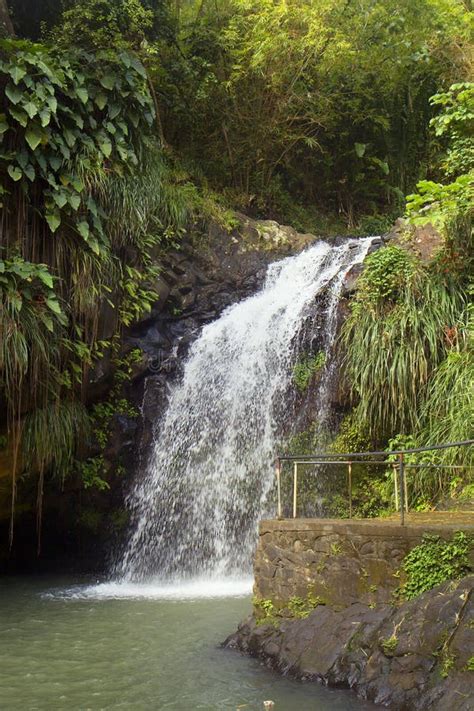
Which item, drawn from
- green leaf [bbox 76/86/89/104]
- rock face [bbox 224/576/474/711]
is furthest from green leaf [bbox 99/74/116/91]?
rock face [bbox 224/576/474/711]

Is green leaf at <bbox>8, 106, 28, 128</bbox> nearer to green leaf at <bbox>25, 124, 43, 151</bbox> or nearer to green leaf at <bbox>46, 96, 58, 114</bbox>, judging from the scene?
green leaf at <bbox>25, 124, 43, 151</bbox>

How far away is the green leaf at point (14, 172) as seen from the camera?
9133 mm

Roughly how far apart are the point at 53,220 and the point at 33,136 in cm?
118

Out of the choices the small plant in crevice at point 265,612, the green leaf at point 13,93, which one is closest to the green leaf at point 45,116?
the green leaf at point 13,93

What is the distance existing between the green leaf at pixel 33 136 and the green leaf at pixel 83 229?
116 centimetres

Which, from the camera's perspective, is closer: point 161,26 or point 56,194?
point 56,194

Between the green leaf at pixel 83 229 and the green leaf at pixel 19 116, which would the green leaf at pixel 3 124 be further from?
the green leaf at pixel 83 229

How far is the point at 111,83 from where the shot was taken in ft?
34.7

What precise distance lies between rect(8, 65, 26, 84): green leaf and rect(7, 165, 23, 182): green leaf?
114 cm

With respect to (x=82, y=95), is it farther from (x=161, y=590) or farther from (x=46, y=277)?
(x=161, y=590)

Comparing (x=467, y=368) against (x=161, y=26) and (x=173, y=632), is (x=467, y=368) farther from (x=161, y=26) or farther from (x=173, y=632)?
(x=161, y=26)

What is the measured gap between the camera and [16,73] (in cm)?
925

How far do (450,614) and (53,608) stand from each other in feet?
16.9

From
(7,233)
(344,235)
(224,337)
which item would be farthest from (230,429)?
(344,235)
